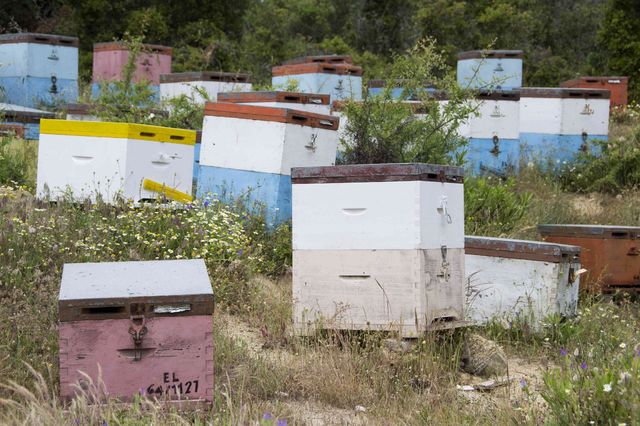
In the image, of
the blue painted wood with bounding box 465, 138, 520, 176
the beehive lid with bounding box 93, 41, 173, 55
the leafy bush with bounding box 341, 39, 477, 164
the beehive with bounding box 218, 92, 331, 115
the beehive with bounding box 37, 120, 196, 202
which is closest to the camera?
the beehive with bounding box 37, 120, 196, 202

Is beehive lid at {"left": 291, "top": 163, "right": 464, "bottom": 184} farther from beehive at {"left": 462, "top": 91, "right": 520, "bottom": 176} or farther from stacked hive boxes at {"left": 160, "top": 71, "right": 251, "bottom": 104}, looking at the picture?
stacked hive boxes at {"left": 160, "top": 71, "right": 251, "bottom": 104}

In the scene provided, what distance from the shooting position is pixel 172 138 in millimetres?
8992

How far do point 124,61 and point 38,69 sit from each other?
2.03 m

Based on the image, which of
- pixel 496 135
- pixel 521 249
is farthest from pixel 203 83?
pixel 521 249

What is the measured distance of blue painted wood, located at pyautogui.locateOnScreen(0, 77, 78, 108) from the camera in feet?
53.6

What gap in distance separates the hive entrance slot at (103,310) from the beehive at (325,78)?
10.6m

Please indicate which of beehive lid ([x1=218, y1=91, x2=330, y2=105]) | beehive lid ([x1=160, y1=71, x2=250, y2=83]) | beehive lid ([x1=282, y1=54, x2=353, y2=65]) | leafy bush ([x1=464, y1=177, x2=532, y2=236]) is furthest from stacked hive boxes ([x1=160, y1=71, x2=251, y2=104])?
leafy bush ([x1=464, y1=177, x2=532, y2=236])

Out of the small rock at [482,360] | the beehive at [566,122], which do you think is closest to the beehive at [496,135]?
the beehive at [566,122]

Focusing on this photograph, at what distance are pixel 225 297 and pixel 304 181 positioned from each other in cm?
136

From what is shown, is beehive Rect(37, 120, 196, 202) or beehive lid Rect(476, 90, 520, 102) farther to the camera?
beehive lid Rect(476, 90, 520, 102)

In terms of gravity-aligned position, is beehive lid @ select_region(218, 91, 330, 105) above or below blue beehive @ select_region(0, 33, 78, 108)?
below

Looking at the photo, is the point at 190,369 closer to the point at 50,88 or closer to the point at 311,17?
the point at 50,88

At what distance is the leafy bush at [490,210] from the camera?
10.7 metres

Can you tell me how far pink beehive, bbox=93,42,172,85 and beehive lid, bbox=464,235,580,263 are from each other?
10.8 m
